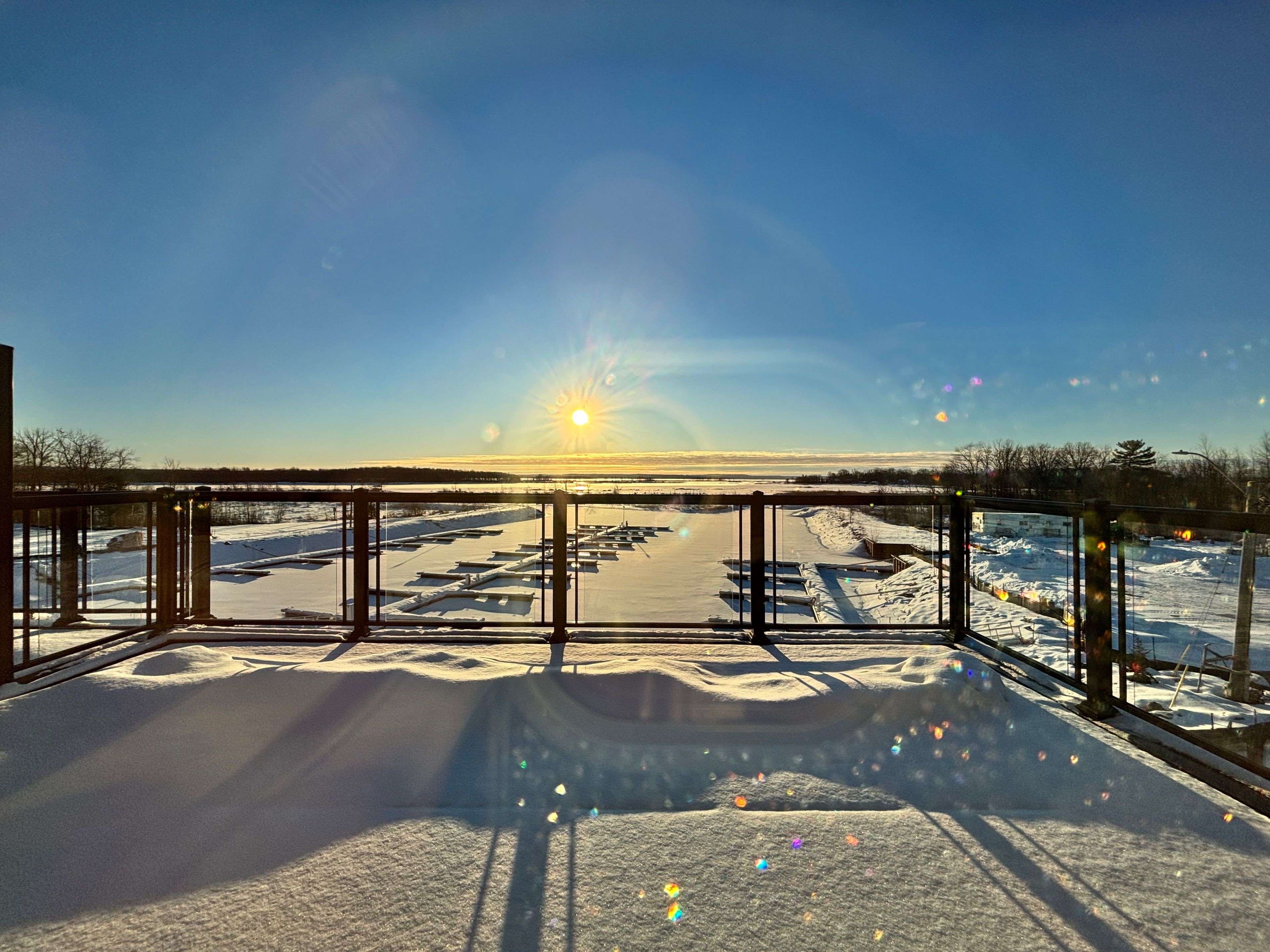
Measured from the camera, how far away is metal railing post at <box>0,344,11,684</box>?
3203 mm

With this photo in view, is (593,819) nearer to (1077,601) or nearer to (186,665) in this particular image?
(186,665)

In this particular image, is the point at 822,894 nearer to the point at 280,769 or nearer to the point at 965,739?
the point at 965,739

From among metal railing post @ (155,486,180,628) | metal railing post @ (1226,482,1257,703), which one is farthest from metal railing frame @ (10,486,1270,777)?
metal railing post @ (1226,482,1257,703)

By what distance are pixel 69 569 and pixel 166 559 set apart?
4.58 feet

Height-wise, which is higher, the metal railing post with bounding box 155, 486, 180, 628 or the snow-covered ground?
the metal railing post with bounding box 155, 486, 180, 628

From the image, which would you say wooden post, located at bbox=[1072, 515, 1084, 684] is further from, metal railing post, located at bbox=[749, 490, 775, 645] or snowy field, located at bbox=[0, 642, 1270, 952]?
metal railing post, located at bbox=[749, 490, 775, 645]

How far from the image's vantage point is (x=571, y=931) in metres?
1.53

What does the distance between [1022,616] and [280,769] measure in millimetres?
9632

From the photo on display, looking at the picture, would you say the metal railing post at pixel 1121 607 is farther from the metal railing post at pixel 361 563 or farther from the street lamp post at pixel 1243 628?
the street lamp post at pixel 1243 628

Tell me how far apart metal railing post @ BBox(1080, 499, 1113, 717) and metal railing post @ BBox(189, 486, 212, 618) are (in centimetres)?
563

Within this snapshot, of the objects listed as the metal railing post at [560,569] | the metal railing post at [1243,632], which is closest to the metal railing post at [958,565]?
the metal railing post at [560,569]

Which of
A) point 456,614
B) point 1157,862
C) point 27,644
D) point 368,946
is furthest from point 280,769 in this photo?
point 456,614

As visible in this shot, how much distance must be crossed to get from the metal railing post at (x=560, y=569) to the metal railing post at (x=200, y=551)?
261cm

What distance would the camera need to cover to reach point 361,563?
4.22 metres
